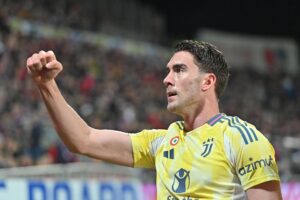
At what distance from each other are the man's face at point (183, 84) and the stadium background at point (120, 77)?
3229 mm

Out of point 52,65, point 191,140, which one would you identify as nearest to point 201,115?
point 191,140

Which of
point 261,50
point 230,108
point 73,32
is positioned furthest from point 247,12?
point 73,32

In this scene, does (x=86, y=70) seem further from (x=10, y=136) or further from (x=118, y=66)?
(x=10, y=136)

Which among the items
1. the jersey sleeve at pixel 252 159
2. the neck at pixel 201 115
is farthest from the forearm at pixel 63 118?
the jersey sleeve at pixel 252 159

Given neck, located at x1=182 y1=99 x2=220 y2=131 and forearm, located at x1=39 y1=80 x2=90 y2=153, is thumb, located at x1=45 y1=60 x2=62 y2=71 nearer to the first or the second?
forearm, located at x1=39 y1=80 x2=90 y2=153

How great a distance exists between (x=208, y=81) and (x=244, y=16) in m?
26.8

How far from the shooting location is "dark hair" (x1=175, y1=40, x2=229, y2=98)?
11.2ft

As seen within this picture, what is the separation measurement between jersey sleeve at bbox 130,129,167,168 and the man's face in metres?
0.30

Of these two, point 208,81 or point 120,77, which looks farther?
point 120,77

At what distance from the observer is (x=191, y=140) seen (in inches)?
133

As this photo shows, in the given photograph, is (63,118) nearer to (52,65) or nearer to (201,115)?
(52,65)

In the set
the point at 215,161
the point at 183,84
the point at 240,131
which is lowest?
the point at 215,161

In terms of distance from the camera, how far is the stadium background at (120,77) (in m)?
7.83

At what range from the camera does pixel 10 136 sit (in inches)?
371
